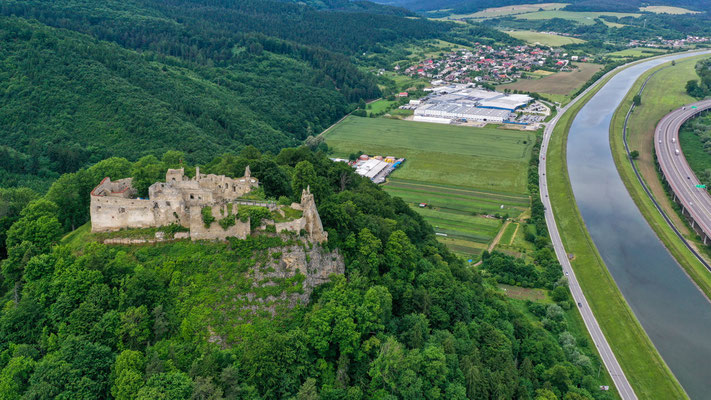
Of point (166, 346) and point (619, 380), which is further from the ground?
point (166, 346)

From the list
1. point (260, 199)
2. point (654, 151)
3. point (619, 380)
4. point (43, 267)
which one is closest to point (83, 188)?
point (43, 267)

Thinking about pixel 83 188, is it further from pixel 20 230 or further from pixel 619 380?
pixel 619 380

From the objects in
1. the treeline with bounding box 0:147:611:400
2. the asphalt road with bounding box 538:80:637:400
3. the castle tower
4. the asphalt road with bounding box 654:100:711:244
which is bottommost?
the asphalt road with bounding box 538:80:637:400

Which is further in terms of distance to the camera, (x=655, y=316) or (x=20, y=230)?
(x=655, y=316)

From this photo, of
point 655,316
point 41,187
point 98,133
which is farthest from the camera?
point 98,133

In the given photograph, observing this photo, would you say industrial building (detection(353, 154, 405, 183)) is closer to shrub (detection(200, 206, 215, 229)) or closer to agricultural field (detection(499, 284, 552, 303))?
agricultural field (detection(499, 284, 552, 303))

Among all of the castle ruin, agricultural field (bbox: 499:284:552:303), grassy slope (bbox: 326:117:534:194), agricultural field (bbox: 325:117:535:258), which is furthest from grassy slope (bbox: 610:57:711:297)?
the castle ruin

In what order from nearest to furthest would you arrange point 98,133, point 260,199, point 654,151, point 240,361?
point 240,361 → point 260,199 → point 98,133 → point 654,151

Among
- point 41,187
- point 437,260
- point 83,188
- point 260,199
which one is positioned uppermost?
point 260,199
